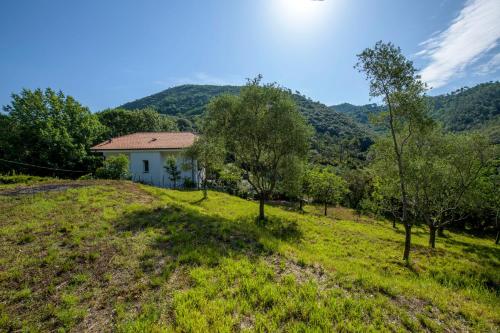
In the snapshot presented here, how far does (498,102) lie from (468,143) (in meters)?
144

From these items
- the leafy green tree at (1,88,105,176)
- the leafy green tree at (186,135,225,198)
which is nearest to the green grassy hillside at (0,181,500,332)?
the leafy green tree at (186,135,225,198)

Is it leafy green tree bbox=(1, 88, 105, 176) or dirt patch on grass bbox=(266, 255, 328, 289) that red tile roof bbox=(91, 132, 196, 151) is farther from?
dirt patch on grass bbox=(266, 255, 328, 289)

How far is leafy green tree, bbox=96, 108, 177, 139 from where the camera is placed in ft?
160

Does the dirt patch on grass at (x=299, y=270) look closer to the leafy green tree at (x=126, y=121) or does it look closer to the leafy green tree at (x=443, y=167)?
the leafy green tree at (x=443, y=167)

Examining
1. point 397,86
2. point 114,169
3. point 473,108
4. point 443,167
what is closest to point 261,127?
point 397,86

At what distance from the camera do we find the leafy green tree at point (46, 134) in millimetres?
28188

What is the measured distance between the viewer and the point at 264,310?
5105 mm

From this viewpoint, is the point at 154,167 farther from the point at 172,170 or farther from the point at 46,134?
the point at 46,134

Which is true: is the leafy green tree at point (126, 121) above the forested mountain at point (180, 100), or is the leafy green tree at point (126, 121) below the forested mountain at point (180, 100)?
below

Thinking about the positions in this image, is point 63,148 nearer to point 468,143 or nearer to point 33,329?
point 33,329

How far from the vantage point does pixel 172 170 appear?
92.9ft

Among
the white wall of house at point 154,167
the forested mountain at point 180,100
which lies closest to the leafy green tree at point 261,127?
the white wall of house at point 154,167

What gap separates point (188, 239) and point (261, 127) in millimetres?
9221

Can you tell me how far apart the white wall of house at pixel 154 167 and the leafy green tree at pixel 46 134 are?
176 inches
